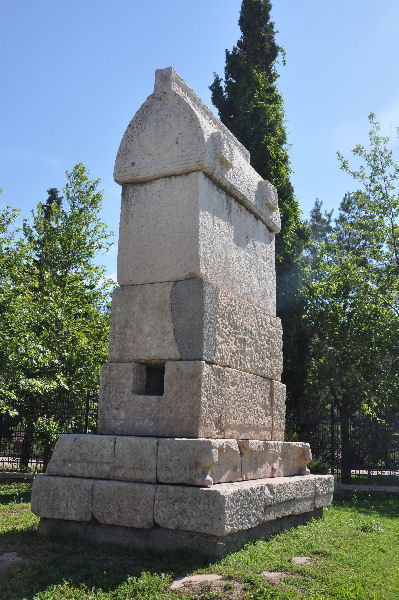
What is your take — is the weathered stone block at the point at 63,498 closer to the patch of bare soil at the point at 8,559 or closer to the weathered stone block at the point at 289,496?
the patch of bare soil at the point at 8,559

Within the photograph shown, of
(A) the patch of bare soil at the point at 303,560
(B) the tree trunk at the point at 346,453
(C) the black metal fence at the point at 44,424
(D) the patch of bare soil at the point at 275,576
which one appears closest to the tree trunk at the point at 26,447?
(C) the black metal fence at the point at 44,424

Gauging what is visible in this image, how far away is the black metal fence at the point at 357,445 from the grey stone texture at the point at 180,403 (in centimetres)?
796

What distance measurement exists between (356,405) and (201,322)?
14.6m

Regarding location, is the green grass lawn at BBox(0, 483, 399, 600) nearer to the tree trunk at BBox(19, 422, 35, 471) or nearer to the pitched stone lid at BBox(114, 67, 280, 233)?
the pitched stone lid at BBox(114, 67, 280, 233)

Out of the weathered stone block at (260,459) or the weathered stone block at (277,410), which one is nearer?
the weathered stone block at (260,459)

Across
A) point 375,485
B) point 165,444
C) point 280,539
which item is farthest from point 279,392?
point 375,485

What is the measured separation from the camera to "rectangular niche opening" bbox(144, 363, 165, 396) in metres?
4.88

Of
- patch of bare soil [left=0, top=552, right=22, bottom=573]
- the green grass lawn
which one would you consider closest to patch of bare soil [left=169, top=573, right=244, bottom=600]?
the green grass lawn

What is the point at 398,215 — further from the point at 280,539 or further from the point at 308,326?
the point at 280,539

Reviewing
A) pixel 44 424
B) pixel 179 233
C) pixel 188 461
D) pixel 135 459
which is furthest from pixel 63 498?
pixel 44 424

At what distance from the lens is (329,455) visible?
13.8 meters

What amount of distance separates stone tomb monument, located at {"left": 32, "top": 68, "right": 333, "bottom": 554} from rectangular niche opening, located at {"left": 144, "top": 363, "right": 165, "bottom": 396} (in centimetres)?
1

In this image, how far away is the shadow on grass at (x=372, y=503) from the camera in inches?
328

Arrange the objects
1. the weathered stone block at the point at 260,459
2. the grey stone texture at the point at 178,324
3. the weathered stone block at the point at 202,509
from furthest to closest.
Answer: the weathered stone block at the point at 260,459
the grey stone texture at the point at 178,324
the weathered stone block at the point at 202,509
